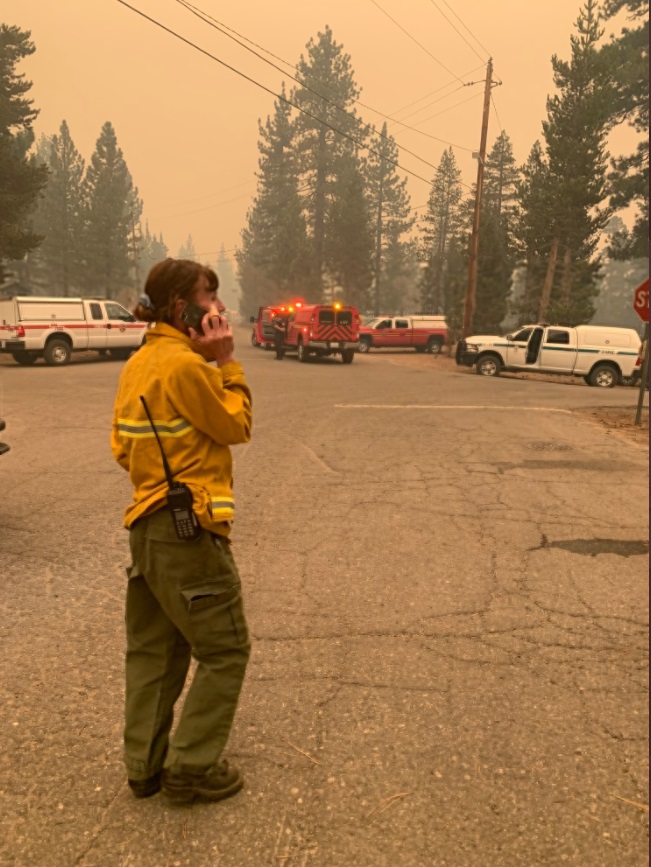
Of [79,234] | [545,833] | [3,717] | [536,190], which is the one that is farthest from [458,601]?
[79,234]

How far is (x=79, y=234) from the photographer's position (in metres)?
65.8

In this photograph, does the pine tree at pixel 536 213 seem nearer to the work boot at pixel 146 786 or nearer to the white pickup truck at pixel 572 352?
the white pickup truck at pixel 572 352

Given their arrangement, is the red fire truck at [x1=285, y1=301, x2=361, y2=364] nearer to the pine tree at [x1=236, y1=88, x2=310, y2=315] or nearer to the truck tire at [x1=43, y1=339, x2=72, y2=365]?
the truck tire at [x1=43, y1=339, x2=72, y2=365]

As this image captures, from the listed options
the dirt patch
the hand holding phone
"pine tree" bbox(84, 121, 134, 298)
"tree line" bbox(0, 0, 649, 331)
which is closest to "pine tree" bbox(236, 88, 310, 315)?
"tree line" bbox(0, 0, 649, 331)

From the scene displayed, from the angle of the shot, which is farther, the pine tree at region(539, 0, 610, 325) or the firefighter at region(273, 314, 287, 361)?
the pine tree at region(539, 0, 610, 325)

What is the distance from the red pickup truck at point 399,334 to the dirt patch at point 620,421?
2213 cm

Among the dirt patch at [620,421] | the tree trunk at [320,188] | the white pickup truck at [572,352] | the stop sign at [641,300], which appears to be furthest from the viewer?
the tree trunk at [320,188]

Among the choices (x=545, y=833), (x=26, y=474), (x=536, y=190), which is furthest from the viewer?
(x=536, y=190)

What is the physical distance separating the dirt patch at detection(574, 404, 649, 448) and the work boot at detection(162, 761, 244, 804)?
9168mm

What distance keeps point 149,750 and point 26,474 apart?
18.0ft

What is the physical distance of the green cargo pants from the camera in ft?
7.48

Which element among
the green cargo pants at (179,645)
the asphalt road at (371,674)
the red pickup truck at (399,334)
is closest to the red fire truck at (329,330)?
the red pickup truck at (399,334)

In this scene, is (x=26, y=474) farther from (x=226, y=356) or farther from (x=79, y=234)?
(x=79, y=234)

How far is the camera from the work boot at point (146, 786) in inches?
95.5
